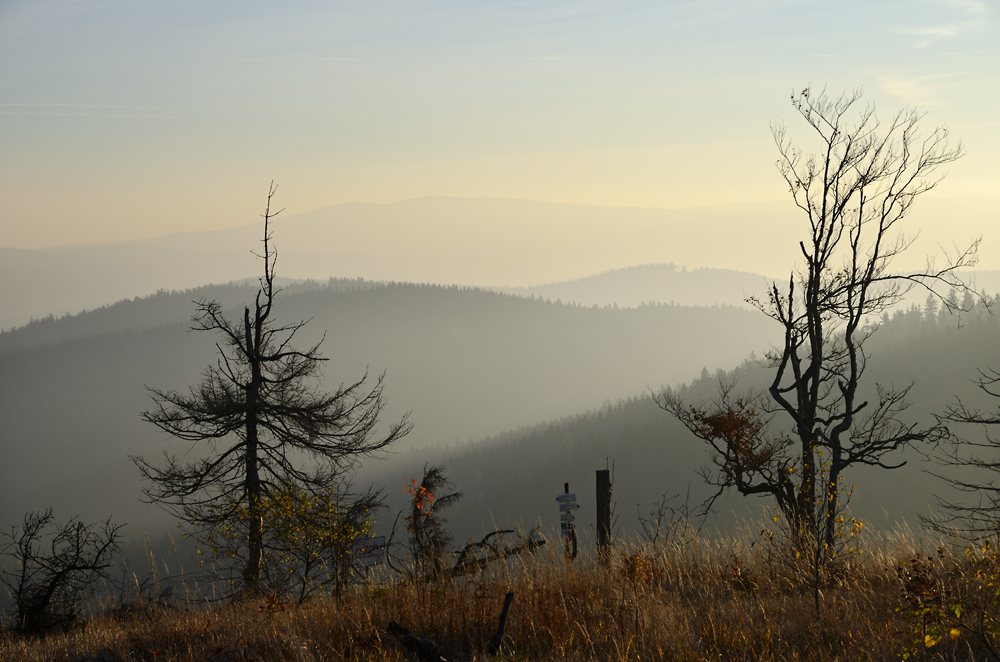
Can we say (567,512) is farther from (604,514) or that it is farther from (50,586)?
(50,586)

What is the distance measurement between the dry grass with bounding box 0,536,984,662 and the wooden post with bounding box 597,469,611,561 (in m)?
0.94

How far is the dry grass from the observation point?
5062mm

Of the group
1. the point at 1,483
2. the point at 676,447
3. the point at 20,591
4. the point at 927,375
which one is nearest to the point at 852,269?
the point at 20,591

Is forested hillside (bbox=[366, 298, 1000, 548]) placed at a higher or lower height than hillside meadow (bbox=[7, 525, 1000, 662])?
lower

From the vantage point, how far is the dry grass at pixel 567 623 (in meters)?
5.06

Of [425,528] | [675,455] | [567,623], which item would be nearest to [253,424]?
[425,528]

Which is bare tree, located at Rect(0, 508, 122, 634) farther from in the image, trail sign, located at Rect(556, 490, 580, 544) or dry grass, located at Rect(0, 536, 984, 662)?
trail sign, located at Rect(556, 490, 580, 544)

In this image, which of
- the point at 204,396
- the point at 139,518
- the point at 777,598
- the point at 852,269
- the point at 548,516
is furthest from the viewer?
the point at 139,518

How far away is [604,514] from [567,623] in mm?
4528

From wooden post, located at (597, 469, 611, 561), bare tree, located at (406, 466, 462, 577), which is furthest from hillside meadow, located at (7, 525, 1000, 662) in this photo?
wooden post, located at (597, 469, 611, 561)

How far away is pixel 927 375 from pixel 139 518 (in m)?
173

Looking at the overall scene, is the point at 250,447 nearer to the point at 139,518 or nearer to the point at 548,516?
the point at 548,516

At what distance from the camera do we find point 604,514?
9781mm

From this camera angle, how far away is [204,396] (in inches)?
612
